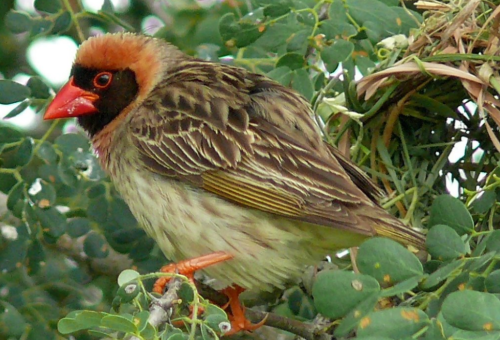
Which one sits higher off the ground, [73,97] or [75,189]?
[73,97]

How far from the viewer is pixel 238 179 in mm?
2881

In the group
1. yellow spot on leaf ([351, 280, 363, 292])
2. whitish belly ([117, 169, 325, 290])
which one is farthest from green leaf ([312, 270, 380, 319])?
whitish belly ([117, 169, 325, 290])

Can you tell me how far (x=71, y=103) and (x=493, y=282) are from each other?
73.8 inches

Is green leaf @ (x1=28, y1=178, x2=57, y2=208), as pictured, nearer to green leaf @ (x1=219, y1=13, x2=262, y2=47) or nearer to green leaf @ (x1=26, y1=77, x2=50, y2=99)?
green leaf @ (x1=26, y1=77, x2=50, y2=99)

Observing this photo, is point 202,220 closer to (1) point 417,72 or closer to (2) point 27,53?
(1) point 417,72

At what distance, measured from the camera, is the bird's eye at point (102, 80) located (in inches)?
136

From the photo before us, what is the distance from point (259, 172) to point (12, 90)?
923 mm

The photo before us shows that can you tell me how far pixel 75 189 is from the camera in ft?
10.7

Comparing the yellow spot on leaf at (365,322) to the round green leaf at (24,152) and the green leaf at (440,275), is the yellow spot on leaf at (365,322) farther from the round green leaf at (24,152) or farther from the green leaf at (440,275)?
the round green leaf at (24,152)

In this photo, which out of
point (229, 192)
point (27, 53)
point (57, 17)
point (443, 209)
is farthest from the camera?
point (27, 53)

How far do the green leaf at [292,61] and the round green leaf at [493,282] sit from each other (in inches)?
50.4

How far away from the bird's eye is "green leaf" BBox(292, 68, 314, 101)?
2.50ft

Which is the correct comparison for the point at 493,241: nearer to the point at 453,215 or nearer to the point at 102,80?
the point at 453,215

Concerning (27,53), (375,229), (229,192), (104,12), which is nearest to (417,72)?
(375,229)
